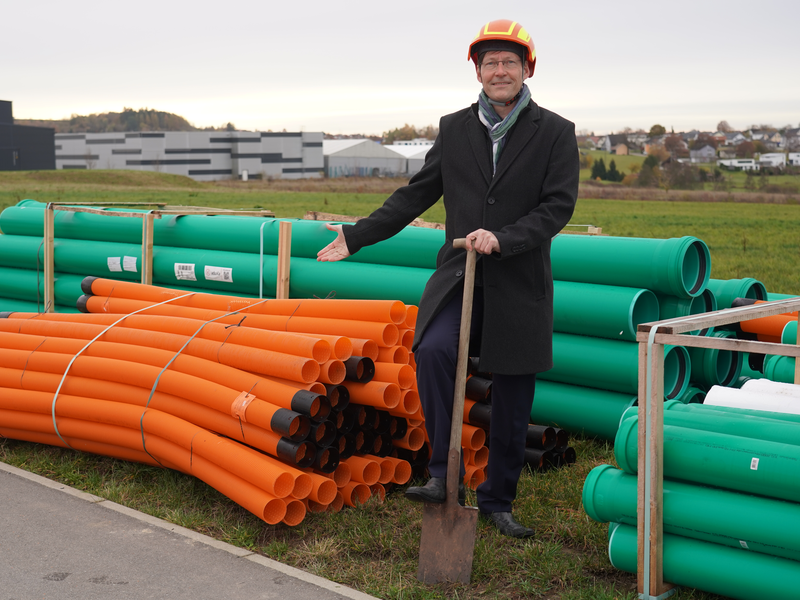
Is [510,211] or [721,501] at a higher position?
[510,211]

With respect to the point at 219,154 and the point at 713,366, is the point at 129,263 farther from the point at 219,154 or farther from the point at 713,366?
the point at 219,154

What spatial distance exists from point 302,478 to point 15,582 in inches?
54.8

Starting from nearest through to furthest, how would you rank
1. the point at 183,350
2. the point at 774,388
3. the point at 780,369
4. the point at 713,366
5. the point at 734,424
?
1. the point at 734,424
2. the point at 774,388
3. the point at 183,350
4. the point at 713,366
5. the point at 780,369

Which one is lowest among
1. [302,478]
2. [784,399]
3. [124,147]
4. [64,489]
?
[64,489]

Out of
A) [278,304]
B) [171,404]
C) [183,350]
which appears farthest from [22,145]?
[171,404]

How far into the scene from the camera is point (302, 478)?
4.30 metres

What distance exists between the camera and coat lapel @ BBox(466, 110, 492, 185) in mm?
4043

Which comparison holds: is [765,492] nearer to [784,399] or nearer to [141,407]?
[784,399]

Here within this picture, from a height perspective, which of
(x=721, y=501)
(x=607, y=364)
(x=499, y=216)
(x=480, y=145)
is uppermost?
(x=480, y=145)

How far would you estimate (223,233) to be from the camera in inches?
303

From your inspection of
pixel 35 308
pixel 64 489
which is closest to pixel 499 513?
pixel 64 489

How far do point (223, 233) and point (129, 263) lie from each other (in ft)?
3.97

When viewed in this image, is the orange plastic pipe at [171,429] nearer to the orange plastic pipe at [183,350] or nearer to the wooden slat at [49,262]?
the orange plastic pipe at [183,350]

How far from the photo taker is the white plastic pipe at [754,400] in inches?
149
